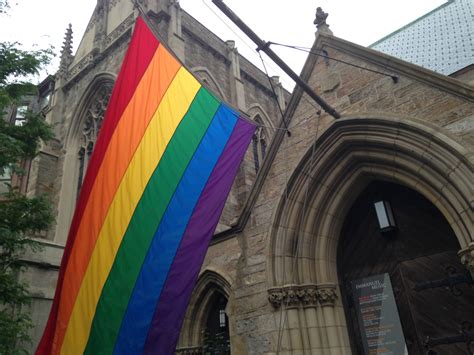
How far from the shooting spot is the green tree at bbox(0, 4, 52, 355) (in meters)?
6.48

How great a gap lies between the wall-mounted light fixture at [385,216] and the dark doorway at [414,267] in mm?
80

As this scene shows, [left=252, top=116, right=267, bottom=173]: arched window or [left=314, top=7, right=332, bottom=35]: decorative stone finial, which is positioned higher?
[left=252, top=116, right=267, bottom=173]: arched window

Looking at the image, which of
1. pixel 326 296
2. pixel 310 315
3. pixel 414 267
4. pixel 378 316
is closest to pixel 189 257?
pixel 310 315

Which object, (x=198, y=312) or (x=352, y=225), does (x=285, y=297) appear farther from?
(x=198, y=312)

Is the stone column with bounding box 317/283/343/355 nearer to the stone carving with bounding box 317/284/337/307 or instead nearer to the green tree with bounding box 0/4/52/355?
the stone carving with bounding box 317/284/337/307

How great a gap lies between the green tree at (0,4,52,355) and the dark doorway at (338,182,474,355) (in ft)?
17.4

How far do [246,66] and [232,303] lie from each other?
15.2m

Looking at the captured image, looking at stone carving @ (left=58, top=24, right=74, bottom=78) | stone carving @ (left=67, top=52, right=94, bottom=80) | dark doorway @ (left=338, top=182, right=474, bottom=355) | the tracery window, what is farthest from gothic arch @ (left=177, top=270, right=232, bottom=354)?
stone carving @ (left=58, top=24, right=74, bottom=78)

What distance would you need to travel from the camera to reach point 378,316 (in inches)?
244

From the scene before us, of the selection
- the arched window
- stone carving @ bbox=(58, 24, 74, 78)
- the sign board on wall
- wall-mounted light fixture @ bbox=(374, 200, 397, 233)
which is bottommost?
the sign board on wall

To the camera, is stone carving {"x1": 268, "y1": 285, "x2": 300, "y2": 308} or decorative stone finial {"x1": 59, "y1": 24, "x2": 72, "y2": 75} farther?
decorative stone finial {"x1": 59, "y1": 24, "x2": 72, "y2": 75}

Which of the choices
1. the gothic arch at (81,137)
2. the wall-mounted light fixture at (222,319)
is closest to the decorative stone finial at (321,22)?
the wall-mounted light fixture at (222,319)

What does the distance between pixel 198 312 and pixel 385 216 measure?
3.88 meters

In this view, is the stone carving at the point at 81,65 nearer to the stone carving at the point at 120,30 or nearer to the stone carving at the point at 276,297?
the stone carving at the point at 120,30
